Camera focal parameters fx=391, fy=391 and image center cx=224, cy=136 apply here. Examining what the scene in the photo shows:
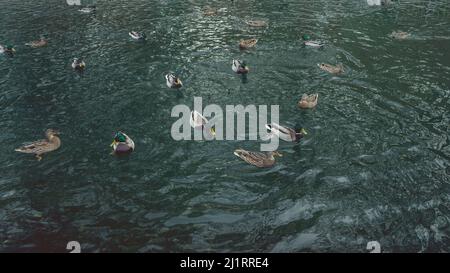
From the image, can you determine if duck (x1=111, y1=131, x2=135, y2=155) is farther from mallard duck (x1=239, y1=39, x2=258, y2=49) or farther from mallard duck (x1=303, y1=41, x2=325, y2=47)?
mallard duck (x1=303, y1=41, x2=325, y2=47)

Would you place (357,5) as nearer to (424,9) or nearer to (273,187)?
(424,9)

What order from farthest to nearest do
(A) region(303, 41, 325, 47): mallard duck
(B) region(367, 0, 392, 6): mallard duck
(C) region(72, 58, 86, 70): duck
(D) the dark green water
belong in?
(B) region(367, 0, 392, 6): mallard duck, (A) region(303, 41, 325, 47): mallard duck, (C) region(72, 58, 86, 70): duck, (D) the dark green water

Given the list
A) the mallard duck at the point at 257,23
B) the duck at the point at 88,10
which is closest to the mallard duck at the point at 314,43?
the mallard duck at the point at 257,23

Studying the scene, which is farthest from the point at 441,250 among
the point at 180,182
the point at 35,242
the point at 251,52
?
the point at 251,52

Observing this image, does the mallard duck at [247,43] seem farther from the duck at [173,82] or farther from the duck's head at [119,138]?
the duck's head at [119,138]

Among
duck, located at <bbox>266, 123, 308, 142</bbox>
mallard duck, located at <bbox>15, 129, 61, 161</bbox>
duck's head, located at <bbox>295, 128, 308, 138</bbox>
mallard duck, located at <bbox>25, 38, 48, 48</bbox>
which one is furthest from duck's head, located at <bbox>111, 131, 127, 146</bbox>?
mallard duck, located at <bbox>25, 38, 48, 48</bbox>

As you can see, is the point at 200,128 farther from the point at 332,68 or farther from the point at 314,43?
the point at 314,43

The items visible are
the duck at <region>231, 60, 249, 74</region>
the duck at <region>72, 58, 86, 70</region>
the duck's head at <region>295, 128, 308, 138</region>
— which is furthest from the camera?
the duck at <region>72, 58, 86, 70</region>
